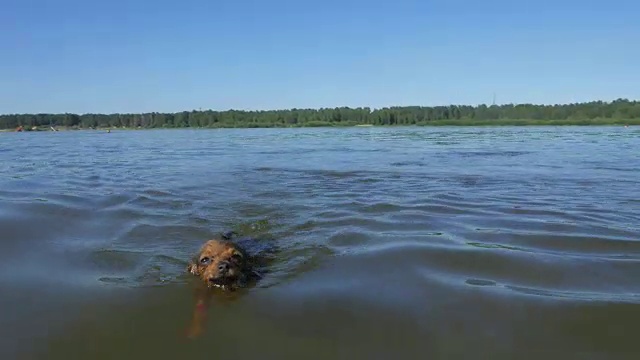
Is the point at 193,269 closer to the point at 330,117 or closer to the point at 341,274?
the point at 341,274

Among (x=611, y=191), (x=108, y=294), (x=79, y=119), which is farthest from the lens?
(x=79, y=119)

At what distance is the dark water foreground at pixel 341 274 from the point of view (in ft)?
16.8

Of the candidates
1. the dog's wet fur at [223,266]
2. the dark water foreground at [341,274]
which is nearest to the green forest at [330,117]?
the dark water foreground at [341,274]

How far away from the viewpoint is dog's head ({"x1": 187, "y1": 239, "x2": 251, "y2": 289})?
689cm

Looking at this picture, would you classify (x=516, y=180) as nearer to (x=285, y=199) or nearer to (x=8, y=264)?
(x=285, y=199)

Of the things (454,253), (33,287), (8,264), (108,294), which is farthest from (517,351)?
(8,264)

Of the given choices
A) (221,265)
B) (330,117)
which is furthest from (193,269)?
(330,117)

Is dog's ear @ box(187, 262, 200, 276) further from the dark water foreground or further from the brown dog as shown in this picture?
the dark water foreground

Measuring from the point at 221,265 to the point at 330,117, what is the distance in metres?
163

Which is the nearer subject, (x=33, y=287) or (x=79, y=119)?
(x=33, y=287)

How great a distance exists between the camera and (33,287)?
6.79m

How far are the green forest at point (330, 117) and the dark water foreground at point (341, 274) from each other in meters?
125

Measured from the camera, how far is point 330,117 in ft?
553

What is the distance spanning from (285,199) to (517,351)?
33.7 feet
